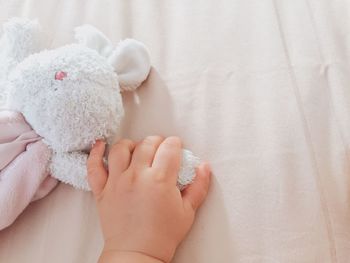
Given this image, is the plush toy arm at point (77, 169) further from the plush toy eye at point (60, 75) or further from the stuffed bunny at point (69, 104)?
the plush toy eye at point (60, 75)

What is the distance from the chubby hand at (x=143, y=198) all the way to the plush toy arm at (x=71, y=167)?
0.05 ft

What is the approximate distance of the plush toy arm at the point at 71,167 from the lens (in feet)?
1.79

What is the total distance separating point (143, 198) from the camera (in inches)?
19.8

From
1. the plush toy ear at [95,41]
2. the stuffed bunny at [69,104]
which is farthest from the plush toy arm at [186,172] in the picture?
the plush toy ear at [95,41]

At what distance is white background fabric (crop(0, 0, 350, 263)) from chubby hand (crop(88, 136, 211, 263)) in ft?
0.10

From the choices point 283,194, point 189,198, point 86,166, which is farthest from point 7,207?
point 283,194

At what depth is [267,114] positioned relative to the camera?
61 centimetres

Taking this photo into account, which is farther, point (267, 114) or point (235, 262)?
point (267, 114)

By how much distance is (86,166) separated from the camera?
0.54 metres

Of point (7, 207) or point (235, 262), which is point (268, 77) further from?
point (7, 207)

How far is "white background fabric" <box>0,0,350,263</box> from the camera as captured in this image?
1.71ft

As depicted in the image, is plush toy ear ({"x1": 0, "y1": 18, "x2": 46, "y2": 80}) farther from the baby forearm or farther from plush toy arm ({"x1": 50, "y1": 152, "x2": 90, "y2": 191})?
the baby forearm

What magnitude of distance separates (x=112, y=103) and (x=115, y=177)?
0.33ft

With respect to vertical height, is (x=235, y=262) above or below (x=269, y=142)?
below
